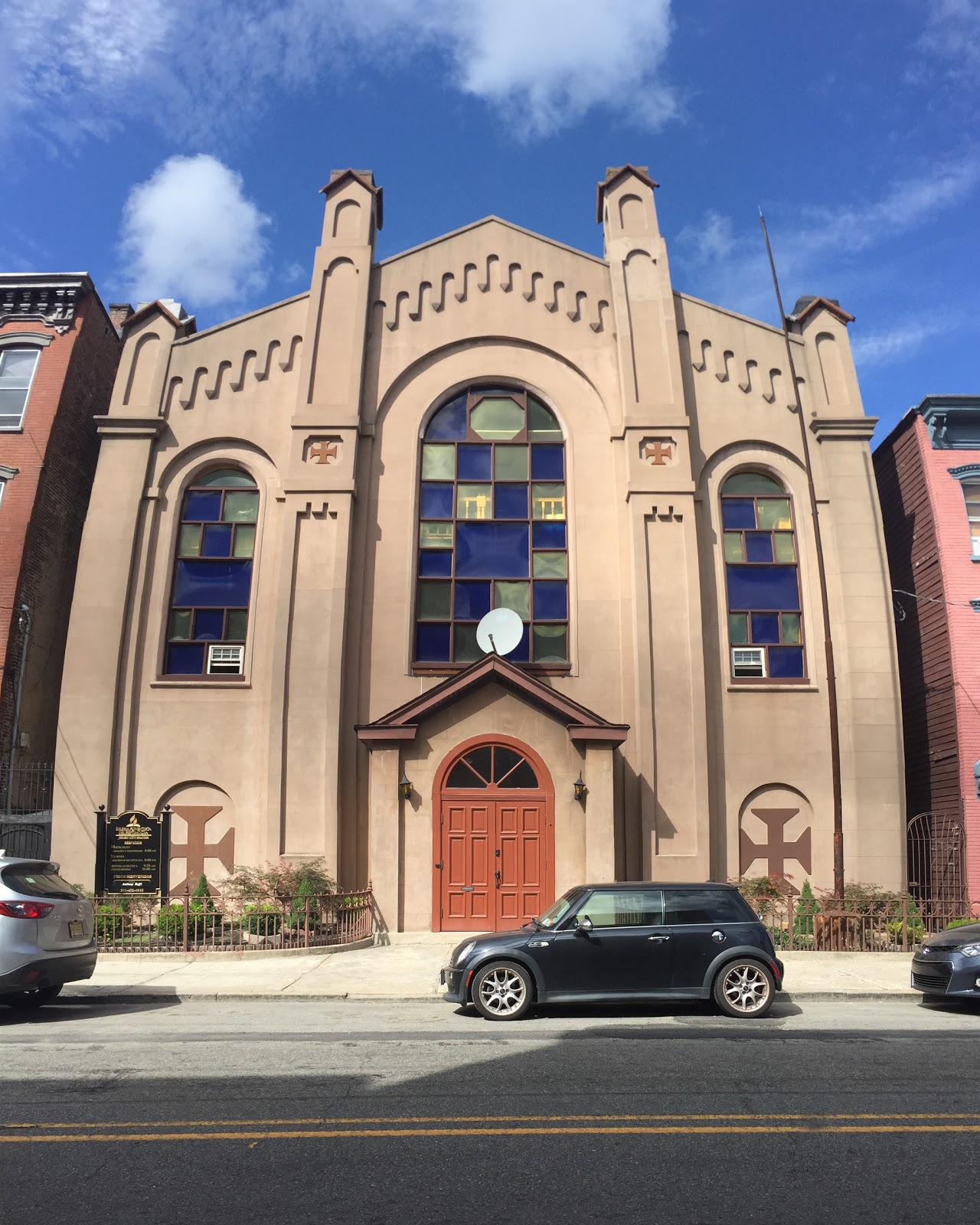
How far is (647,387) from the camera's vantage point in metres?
22.7

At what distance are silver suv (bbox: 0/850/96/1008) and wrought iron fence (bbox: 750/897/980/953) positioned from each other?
35.6ft

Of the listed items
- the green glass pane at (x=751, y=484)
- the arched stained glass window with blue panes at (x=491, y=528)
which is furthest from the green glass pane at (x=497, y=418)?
the green glass pane at (x=751, y=484)

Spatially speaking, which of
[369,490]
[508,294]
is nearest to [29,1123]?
[369,490]

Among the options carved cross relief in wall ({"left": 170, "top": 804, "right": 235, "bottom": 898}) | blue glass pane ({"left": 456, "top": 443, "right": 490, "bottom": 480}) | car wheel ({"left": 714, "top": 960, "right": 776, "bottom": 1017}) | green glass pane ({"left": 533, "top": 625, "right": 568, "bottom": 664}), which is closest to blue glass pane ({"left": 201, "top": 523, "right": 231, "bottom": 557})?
blue glass pane ({"left": 456, "top": 443, "right": 490, "bottom": 480})

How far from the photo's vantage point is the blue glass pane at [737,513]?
22.6 meters

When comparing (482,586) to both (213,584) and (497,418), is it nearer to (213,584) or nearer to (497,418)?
(497,418)

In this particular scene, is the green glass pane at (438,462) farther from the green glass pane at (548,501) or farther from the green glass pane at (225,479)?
the green glass pane at (225,479)

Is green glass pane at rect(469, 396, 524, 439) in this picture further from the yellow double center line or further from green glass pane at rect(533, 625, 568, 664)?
the yellow double center line

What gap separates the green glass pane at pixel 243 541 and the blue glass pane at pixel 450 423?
179 inches

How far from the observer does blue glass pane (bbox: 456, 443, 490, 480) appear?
2286 centimetres

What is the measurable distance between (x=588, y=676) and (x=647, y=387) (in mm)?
6817

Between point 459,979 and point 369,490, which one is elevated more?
point 369,490

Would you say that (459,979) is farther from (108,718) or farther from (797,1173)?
(108,718)

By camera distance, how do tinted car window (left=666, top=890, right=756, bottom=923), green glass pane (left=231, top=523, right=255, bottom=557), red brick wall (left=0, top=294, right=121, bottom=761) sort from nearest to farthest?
tinted car window (left=666, top=890, right=756, bottom=923), red brick wall (left=0, top=294, right=121, bottom=761), green glass pane (left=231, top=523, right=255, bottom=557)
